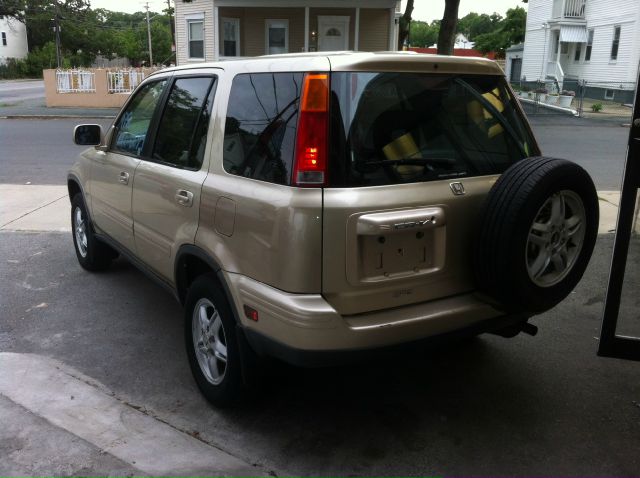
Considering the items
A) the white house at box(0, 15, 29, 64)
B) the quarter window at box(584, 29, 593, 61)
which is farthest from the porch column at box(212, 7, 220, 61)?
the white house at box(0, 15, 29, 64)

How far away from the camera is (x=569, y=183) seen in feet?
10.3

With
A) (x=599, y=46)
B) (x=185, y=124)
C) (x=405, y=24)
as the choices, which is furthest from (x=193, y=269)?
(x=599, y=46)

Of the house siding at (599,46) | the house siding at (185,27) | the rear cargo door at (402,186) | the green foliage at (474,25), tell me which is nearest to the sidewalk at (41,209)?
the rear cargo door at (402,186)

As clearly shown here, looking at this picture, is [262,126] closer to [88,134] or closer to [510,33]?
[88,134]

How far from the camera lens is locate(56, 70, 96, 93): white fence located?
88.7ft

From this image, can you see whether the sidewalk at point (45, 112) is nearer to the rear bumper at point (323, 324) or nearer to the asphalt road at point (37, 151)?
the asphalt road at point (37, 151)

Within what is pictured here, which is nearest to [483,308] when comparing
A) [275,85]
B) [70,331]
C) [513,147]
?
[513,147]

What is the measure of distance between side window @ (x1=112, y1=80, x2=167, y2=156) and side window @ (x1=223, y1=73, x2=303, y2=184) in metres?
1.24

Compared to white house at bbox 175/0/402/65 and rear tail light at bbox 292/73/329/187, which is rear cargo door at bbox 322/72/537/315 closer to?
rear tail light at bbox 292/73/329/187

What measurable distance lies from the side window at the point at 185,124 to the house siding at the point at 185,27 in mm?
20719

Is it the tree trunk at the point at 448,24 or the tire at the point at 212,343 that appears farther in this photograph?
the tree trunk at the point at 448,24

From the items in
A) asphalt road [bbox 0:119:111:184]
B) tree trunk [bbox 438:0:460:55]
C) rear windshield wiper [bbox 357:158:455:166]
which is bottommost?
asphalt road [bbox 0:119:111:184]

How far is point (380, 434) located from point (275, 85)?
6.10 feet

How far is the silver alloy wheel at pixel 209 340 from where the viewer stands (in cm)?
340
